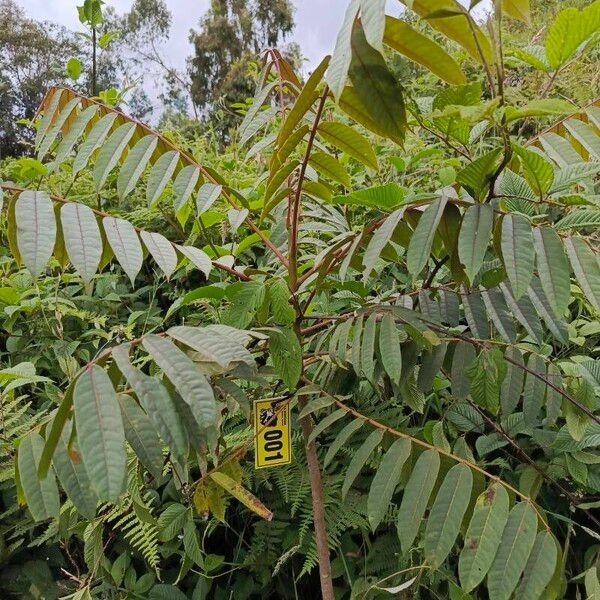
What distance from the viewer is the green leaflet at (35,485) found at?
2.27 ft

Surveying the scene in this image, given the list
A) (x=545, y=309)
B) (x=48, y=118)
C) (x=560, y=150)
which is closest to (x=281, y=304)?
(x=545, y=309)

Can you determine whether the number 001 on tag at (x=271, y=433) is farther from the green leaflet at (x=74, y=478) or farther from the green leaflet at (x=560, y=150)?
the green leaflet at (x=560, y=150)

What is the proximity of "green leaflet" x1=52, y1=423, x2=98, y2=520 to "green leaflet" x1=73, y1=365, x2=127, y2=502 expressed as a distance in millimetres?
77

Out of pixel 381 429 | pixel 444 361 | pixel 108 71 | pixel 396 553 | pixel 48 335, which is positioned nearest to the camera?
pixel 381 429

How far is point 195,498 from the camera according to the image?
100 cm

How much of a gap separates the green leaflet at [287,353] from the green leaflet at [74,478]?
298mm

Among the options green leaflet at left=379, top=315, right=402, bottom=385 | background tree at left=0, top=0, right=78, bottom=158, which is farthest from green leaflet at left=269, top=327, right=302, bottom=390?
background tree at left=0, top=0, right=78, bottom=158

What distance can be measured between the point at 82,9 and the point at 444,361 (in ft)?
4.19

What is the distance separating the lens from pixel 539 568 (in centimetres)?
77

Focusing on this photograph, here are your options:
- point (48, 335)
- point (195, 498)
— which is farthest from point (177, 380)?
point (48, 335)

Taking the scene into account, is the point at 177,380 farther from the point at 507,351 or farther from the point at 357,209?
the point at 357,209

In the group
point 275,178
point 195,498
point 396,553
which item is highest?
point 275,178

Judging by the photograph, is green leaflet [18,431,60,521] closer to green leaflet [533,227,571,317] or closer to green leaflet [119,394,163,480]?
green leaflet [119,394,163,480]

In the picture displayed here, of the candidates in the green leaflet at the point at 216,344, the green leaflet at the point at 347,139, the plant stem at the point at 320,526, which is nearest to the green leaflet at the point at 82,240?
the green leaflet at the point at 216,344
